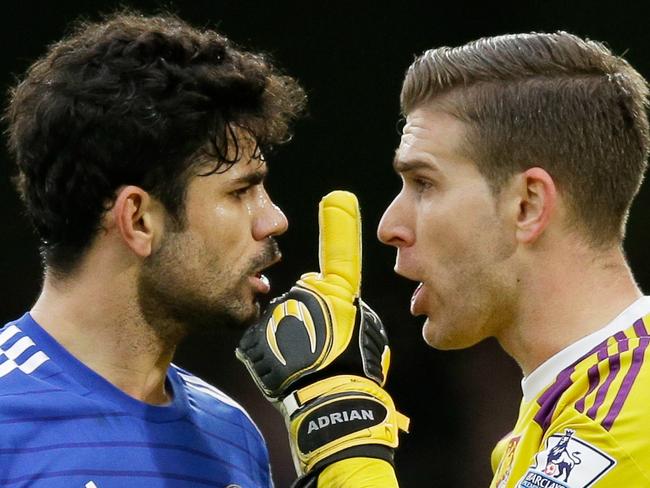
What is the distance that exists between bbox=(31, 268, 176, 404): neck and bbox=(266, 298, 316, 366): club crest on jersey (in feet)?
→ 0.76

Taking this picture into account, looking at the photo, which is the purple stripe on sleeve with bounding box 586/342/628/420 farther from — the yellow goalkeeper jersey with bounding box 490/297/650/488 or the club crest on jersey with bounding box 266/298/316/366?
the club crest on jersey with bounding box 266/298/316/366

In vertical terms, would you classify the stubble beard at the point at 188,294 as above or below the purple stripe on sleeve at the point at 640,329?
below

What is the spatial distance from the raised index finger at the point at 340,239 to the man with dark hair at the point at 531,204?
0.17 meters

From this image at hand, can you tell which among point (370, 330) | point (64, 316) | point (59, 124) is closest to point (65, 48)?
point (59, 124)

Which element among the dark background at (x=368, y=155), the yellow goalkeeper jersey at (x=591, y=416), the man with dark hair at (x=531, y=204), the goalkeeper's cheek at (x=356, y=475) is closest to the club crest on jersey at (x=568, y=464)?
the yellow goalkeeper jersey at (x=591, y=416)

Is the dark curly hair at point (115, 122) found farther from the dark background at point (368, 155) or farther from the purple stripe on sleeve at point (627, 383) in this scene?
the dark background at point (368, 155)

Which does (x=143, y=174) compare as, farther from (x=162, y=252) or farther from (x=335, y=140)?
(x=335, y=140)

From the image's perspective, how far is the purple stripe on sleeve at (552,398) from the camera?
1974 millimetres

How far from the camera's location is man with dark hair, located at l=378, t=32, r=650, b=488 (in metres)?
2.06

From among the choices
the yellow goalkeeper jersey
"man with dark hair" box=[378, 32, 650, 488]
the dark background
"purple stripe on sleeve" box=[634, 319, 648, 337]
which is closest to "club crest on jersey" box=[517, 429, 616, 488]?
the yellow goalkeeper jersey

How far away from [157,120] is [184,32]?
0.23 m

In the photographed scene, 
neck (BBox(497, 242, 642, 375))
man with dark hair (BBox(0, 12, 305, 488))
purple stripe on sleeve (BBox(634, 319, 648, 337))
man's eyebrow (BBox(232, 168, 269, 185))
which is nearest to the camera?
purple stripe on sleeve (BBox(634, 319, 648, 337))

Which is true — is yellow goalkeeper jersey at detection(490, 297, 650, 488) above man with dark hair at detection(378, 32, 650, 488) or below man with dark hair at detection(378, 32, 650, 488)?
below

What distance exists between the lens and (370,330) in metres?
2.37
